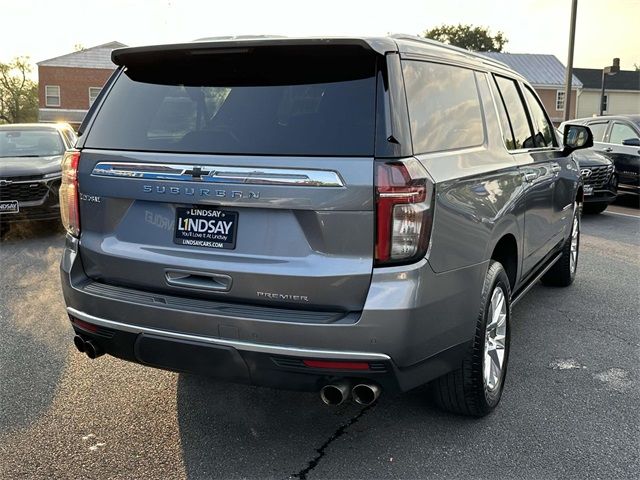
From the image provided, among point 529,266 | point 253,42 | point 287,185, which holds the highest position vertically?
point 253,42

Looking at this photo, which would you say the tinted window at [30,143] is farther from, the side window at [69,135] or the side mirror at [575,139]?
the side mirror at [575,139]

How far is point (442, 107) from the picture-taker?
301 cm

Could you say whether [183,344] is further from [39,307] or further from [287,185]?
[39,307]

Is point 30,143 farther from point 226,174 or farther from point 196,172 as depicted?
point 226,174

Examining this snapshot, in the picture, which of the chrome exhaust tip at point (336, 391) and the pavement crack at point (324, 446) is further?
the pavement crack at point (324, 446)

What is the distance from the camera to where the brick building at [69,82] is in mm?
40969

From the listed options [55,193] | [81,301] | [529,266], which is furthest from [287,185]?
[55,193]

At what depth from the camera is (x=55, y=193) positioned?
847 centimetres

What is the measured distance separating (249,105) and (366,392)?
1.36 m

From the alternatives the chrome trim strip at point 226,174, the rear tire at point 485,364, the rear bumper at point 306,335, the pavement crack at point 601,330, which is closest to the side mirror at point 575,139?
the pavement crack at point 601,330

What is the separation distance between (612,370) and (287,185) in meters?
2.75

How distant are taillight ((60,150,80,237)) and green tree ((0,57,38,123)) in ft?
204

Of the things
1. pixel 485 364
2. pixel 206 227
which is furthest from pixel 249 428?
pixel 485 364

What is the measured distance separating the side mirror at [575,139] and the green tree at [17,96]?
61.7 m
